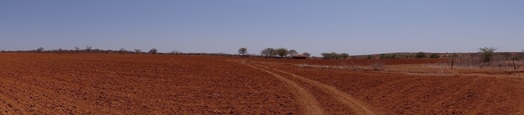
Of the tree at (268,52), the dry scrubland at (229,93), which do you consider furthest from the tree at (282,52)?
the dry scrubland at (229,93)

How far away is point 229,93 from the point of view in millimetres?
14117

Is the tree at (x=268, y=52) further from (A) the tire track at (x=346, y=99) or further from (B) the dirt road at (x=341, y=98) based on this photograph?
(A) the tire track at (x=346, y=99)

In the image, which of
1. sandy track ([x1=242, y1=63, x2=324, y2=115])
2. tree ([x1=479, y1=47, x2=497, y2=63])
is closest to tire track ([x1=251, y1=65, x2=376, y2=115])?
sandy track ([x1=242, y1=63, x2=324, y2=115])

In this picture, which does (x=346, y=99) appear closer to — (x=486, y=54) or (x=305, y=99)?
(x=305, y=99)

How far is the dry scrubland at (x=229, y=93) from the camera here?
1123 cm

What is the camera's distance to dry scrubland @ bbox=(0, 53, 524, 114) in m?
11.2

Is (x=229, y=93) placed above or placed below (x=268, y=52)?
below

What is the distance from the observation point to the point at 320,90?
50.1ft

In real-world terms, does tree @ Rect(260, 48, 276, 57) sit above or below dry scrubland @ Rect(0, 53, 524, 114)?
above

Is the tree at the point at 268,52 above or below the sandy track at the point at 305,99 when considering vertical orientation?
above

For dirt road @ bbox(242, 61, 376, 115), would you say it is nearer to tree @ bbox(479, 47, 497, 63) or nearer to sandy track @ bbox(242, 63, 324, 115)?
→ sandy track @ bbox(242, 63, 324, 115)

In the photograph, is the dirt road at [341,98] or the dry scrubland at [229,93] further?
the dirt road at [341,98]

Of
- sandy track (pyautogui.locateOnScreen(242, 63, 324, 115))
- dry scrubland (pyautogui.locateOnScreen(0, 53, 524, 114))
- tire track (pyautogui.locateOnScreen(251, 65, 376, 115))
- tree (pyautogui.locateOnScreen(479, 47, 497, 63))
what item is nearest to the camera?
dry scrubland (pyautogui.locateOnScreen(0, 53, 524, 114))

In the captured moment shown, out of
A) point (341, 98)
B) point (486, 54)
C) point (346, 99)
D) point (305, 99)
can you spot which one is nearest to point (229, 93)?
point (305, 99)
